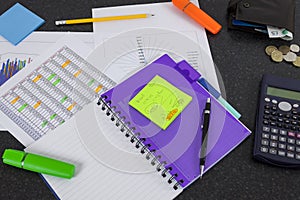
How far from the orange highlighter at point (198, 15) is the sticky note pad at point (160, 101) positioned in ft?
0.56

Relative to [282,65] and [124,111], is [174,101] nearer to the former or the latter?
[124,111]

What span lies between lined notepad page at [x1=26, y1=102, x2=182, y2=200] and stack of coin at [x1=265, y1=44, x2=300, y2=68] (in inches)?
13.6

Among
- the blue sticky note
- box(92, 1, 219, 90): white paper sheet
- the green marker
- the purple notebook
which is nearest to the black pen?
the purple notebook

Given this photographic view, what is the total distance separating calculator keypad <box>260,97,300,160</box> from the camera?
0.63 m

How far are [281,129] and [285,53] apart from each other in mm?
192

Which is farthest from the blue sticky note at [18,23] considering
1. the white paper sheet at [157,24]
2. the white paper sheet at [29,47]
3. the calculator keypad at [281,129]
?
the calculator keypad at [281,129]

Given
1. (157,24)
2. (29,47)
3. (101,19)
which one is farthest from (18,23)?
(157,24)

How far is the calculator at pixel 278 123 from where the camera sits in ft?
2.04

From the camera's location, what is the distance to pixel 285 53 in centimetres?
76

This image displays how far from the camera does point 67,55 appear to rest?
2.48 ft

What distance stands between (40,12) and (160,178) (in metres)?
0.46

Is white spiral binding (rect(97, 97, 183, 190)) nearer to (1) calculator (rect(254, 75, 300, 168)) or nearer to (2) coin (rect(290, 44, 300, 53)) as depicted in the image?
(1) calculator (rect(254, 75, 300, 168))

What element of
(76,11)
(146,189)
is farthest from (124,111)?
(76,11)

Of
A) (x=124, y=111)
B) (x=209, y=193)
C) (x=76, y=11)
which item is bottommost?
(x=209, y=193)
